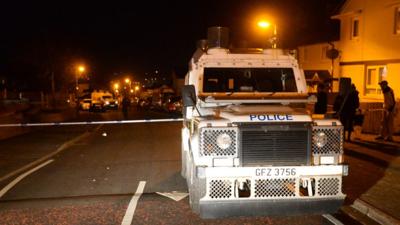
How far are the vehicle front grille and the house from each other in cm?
1541

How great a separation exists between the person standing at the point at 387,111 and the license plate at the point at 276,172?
8844 millimetres

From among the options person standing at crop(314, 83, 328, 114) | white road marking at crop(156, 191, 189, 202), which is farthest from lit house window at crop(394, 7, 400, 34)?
white road marking at crop(156, 191, 189, 202)

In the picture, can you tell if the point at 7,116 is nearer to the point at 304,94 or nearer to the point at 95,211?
the point at 95,211

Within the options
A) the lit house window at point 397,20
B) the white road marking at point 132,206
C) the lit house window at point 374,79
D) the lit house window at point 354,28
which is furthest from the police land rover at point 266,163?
the lit house window at point 354,28

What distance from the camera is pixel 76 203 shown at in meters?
7.89

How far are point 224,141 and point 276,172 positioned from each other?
832 mm

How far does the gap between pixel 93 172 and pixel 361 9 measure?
17402 millimetres

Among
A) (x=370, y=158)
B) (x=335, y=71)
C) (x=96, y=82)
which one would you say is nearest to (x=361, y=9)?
(x=335, y=71)

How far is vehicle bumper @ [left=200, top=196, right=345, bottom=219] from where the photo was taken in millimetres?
6242

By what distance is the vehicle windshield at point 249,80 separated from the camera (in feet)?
26.0

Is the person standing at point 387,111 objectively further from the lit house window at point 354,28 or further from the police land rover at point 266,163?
the lit house window at point 354,28

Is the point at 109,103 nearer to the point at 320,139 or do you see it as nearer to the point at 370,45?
the point at 370,45

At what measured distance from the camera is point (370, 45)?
22.1 metres

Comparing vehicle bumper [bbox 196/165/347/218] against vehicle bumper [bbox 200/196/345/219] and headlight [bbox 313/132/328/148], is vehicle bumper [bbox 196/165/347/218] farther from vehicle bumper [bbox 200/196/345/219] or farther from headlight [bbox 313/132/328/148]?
headlight [bbox 313/132/328/148]
